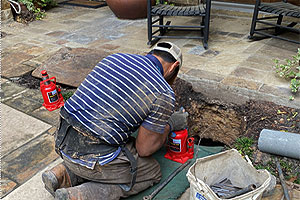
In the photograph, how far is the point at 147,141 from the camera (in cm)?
201

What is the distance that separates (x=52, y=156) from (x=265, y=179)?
72.3 inches

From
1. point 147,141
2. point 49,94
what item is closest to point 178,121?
point 147,141

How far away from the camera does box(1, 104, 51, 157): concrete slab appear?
280 centimetres

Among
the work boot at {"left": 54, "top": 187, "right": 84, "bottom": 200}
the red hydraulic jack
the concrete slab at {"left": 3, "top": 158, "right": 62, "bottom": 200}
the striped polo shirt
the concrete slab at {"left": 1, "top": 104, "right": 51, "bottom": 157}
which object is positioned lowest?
the concrete slab at {"left": 3, "top": 158, "right": 62, "bottom": 200}

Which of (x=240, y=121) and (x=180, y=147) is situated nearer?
(x=180, y=147)

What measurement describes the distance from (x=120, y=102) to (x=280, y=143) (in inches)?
55.0

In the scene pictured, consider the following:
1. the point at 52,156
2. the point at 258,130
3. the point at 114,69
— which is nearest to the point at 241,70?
the point at 258,130

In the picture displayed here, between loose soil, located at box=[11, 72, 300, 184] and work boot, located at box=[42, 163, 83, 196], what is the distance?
3.90ft

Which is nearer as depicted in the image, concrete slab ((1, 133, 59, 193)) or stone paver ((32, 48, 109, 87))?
concrete slab ((1, 133, 59, 193))

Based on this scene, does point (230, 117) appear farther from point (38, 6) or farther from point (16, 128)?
point (38, 6)

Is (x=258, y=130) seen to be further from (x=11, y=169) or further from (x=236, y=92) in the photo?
(x=11, y=169)

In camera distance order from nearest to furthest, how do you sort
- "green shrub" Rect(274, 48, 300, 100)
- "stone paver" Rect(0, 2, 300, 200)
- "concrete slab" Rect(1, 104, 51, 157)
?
"stone paver" Rect(0, 2, 300, 200), "concrete slab" Rect(1, 104, 51, 157), "green shrub" Rect(274, 48, 300, 100)

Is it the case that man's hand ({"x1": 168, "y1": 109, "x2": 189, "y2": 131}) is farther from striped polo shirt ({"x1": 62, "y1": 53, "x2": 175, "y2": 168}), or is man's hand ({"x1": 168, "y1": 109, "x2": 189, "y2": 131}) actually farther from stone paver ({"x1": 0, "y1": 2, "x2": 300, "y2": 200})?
stone paver ({"x1": 0, "y1": 2, "x2": 300, "y2": 200})

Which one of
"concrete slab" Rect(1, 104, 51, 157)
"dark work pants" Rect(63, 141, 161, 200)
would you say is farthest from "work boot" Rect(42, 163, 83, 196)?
"concrete slab" Rect(1, 104, 51, 157)
